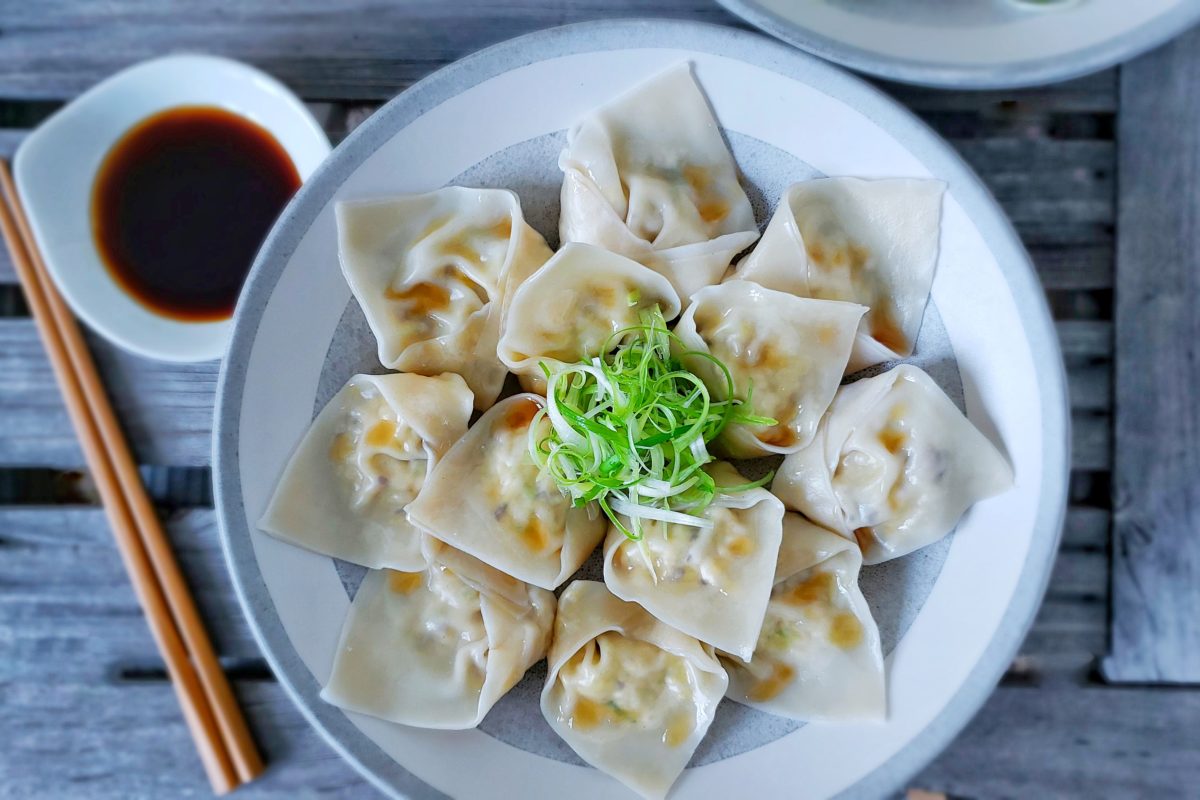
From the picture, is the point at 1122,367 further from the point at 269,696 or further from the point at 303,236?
the point at 269,696

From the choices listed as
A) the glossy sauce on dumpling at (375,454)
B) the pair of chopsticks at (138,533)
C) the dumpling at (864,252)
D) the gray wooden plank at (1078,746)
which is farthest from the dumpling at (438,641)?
the gray wooden plank at (1078,746)

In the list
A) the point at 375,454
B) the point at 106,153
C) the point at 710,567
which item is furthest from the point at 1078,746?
the point at 106,153

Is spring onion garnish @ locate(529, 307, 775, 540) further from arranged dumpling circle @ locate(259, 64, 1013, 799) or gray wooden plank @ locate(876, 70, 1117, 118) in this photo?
gray wooden plank @ locate(876, 70, 1117, 118)

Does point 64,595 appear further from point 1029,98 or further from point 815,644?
point 1029,98

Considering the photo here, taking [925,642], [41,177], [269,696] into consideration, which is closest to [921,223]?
[925,642]

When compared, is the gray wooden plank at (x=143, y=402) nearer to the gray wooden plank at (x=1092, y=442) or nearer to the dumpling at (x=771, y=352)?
the gray wooden plank at (x=1092, y=442)

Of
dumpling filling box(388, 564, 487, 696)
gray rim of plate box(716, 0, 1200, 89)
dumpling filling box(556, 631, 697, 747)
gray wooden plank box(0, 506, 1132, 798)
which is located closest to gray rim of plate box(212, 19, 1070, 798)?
gray rim of plate box(716, 0, 1200, 89)
